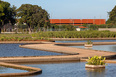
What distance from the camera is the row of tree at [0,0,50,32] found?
367ft

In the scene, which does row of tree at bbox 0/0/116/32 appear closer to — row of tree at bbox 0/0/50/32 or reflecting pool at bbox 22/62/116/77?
row of tree at bbox 0/0/50/32

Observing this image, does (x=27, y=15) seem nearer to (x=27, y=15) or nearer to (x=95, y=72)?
(x=27, y=15)

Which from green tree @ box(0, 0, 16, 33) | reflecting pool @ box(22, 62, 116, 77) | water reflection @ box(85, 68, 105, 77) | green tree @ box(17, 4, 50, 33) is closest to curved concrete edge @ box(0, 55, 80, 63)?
reflecting pool @ box(22, 62, 116, 77)

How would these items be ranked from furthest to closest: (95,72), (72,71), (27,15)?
(27,15)
(72,71)
(95,72)

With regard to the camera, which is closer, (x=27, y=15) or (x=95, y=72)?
(x=95, y=72)

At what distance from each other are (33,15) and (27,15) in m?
3.35

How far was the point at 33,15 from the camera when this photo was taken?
113 m

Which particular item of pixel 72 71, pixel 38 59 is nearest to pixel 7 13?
pixel 38 59

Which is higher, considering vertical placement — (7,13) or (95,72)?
(7,13)

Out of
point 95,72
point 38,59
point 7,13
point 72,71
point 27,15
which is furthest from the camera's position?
point 27,15

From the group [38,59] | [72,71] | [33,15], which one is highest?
[33,15]

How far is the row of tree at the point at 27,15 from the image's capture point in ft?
367

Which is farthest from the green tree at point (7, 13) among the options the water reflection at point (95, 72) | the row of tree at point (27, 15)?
the water reflection at point (95, 72)

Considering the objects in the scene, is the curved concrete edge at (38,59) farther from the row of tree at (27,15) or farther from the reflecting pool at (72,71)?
the row of tree at (27,15)
